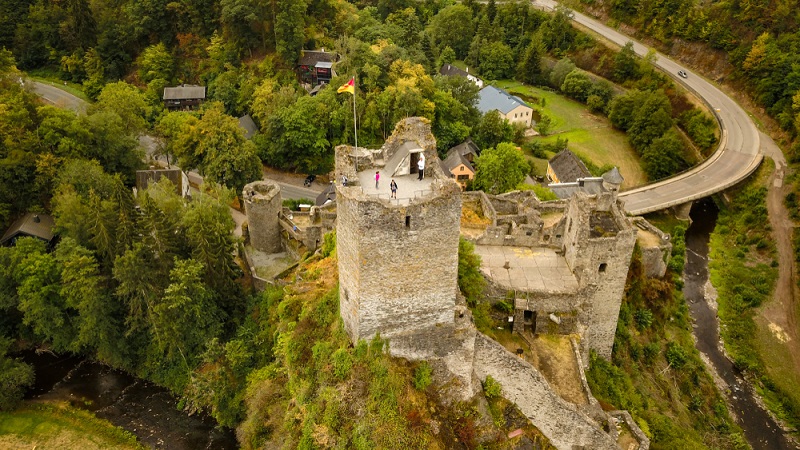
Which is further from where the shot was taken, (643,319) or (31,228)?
(31,228)

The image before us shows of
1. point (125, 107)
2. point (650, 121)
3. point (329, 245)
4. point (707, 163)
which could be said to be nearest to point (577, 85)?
point (650, 121)

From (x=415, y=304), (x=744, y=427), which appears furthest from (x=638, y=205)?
(x=415, y=304)

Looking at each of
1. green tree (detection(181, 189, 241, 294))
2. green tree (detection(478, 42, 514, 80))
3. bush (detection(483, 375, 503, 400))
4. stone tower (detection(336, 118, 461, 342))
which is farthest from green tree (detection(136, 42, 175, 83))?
bush (detection(483, 375, 503, 400))

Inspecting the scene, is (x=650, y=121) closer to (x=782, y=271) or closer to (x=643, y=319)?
(x=782, y=271)

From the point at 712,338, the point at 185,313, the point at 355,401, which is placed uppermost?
the point at 355,401

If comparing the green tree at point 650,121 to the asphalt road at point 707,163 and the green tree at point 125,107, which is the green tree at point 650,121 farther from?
the green tree at point 125,107

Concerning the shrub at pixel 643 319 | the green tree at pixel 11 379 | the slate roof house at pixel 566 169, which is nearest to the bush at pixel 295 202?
the green tree at pixel 11 379

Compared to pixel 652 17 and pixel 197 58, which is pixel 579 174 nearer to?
pixel 652 17

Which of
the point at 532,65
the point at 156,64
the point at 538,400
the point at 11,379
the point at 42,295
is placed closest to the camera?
the point at 538,400
